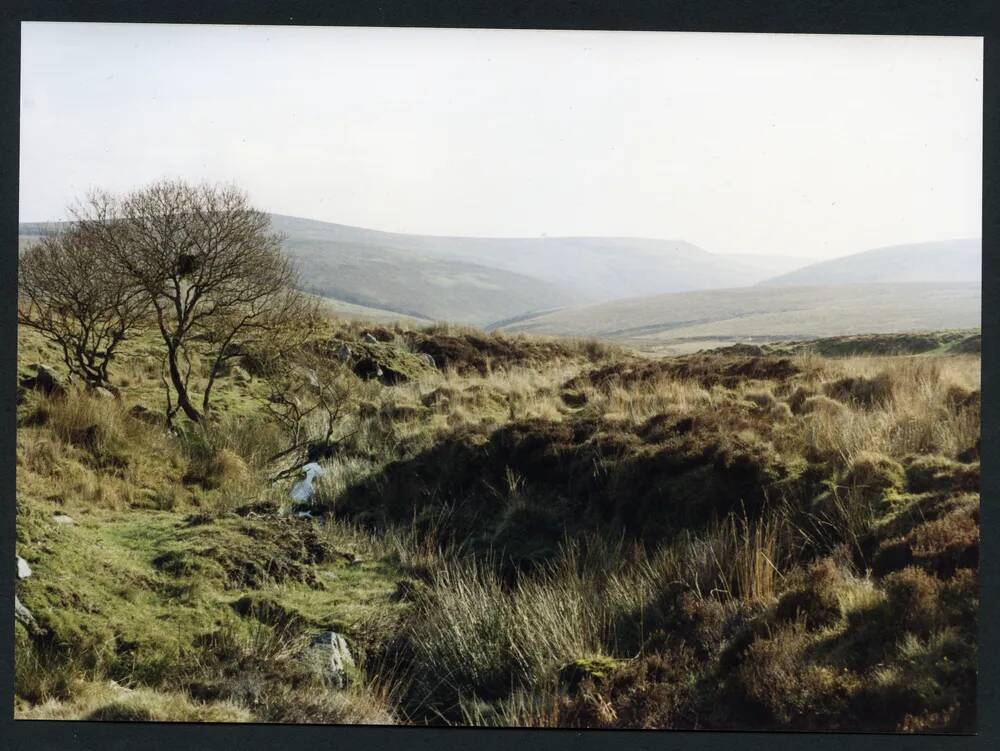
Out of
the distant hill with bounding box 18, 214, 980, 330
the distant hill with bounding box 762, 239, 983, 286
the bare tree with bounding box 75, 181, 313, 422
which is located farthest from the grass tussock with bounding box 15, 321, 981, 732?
the distant hill with bounding box 18, 214, 980, 330

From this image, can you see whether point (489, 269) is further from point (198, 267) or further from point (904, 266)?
point (904, 266)

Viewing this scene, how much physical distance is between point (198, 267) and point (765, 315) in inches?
463

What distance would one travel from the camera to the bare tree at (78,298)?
828cm

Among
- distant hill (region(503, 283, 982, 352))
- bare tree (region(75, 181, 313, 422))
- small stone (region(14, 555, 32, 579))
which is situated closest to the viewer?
small stone (region(14, 555, 32, 579))

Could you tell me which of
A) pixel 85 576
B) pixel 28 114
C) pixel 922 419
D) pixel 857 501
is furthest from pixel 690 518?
pixel 28 114

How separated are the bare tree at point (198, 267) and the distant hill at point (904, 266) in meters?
5.17

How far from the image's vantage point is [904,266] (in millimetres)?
9070

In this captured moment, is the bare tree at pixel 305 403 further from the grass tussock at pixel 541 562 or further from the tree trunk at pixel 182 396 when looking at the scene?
the tree trunk at pixel 182 396

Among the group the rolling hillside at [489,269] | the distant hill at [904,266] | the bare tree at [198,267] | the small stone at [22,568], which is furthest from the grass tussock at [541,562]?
the rolling hillside at [489,269]

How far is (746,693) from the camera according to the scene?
466 centimetres

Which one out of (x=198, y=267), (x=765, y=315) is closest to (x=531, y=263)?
(x=765, y=315)

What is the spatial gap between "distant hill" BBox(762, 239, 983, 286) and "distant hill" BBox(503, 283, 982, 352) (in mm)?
293

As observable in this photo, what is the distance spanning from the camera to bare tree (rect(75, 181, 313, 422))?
7.60m

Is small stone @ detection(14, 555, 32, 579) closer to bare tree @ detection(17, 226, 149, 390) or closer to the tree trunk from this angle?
bare tree @ detection(17, 226, 149, 390)
